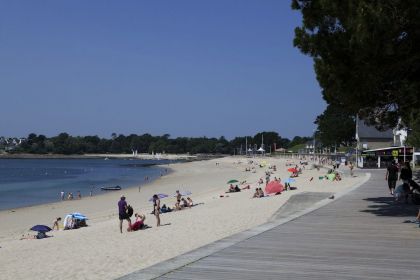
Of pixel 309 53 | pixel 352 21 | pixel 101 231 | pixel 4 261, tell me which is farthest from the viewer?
pixel 101 231

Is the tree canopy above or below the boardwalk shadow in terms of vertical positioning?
above

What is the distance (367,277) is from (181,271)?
2.62m

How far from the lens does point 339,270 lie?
7.90 metres

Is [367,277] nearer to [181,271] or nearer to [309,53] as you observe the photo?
[181,271]

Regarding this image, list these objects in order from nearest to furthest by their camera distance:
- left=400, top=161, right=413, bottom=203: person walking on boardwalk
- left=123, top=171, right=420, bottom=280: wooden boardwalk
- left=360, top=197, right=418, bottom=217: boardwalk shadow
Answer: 1. left=123, top=171, right=420, bottom=280: wooden boardwalk
2. left=360, top=197, right=418, bottom=217: boardwalk shadow
3. left=400, top=161, right=413, bottom=203: person walking on boardwalk

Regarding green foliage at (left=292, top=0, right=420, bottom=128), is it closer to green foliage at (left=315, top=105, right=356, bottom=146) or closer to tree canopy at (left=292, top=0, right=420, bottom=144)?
tree canopy at (left=292, top=0, right=420, bottom=144)

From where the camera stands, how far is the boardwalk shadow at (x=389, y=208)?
15.2m

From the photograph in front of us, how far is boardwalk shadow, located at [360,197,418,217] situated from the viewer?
15.2 meters

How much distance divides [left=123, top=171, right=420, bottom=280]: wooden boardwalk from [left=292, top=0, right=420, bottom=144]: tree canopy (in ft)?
10.8

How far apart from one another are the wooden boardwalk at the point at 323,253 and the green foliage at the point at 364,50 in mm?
3328

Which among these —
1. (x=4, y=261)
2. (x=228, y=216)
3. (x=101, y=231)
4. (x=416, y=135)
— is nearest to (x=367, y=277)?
(x=4, y=261)

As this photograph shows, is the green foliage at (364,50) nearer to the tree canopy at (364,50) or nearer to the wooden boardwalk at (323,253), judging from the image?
the tree canopy at (364,50)

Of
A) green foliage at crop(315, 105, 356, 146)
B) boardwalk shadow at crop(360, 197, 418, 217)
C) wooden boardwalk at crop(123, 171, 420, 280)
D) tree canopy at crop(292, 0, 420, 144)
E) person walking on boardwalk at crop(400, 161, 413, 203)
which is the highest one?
green foliage at crop(315, 105, 356, 146)

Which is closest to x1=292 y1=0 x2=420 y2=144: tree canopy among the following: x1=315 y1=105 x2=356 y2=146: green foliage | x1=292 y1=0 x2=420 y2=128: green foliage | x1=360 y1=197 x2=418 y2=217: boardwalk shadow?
x1=292 y1=0 x2=420 y2=128: green foliage
